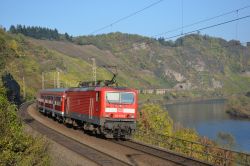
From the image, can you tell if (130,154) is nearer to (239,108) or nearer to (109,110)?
(109,110)

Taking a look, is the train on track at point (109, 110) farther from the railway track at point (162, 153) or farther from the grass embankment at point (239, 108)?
the grass embankment at point (239, 108)

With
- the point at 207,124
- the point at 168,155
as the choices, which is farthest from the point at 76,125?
the point at 207,124

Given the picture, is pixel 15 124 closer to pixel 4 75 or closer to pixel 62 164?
pixel 62 164

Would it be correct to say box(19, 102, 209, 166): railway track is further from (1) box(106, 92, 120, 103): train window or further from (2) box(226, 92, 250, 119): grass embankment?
(2) box(226, 92, 250, 119): grass embankment

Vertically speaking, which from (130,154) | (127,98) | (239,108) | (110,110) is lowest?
(239,108)

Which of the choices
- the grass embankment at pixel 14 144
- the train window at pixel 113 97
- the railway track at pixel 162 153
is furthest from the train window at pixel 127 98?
the grass embankment at pixel 14 144

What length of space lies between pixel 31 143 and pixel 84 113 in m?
15.6

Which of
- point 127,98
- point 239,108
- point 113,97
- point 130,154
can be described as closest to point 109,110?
point 113,97

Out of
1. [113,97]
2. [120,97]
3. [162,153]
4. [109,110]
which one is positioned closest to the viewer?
[162,153]

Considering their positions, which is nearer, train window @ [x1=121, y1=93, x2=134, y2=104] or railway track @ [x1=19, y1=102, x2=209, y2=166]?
railway track @ [x1=19, y1=102, x2=209, y2=166]

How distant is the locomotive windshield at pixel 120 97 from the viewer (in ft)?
91.5

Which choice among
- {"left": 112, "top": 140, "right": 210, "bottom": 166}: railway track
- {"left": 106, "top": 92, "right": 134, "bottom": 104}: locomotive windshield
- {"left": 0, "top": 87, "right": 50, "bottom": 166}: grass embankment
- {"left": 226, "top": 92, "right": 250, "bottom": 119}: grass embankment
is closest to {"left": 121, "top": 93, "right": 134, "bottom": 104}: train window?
{"left": 106, "top": 92, "right": 134, "bottom": 104}: locomotive windshield

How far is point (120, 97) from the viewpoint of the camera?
28297 mm

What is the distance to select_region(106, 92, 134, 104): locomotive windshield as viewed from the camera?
1098 inches
